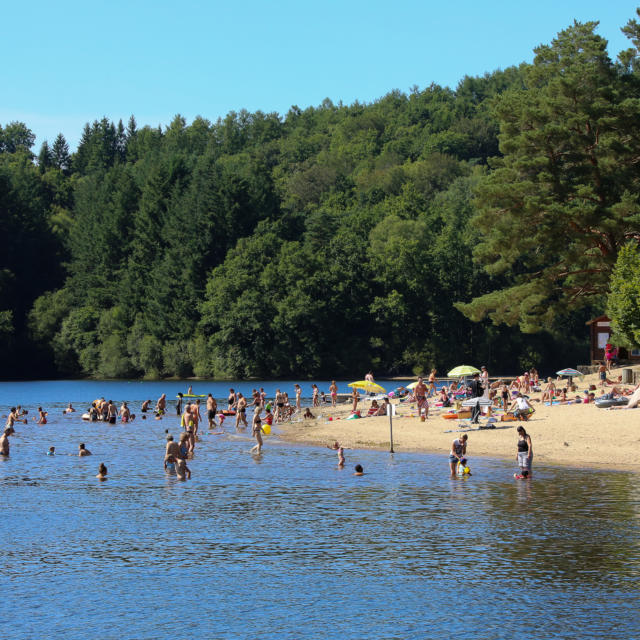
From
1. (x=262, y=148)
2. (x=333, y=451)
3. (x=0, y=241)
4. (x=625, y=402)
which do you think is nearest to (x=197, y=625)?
(x=333, y=451)

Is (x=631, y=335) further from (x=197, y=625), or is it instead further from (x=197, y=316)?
(x=197, y=316)

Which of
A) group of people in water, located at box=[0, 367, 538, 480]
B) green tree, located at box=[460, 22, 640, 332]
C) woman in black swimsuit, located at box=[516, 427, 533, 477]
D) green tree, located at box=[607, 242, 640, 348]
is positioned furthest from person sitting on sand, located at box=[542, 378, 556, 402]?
woman in black swimsuit, located at box=[516, 427, 533, 477]

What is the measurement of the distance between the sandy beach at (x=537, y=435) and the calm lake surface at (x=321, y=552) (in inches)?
102

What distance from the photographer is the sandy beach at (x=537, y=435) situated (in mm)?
34062

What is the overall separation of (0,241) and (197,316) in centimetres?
3095

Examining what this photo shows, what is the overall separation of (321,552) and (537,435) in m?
19.3

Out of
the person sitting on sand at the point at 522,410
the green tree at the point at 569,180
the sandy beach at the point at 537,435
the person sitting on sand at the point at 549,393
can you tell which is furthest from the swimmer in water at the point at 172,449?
the green tree at the point at 569,180

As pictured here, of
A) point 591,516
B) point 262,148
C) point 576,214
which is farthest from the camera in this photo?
point 262,148

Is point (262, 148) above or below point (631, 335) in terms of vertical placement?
above

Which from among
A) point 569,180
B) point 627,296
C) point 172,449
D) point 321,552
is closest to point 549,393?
point 627,296

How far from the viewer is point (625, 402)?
40.8m

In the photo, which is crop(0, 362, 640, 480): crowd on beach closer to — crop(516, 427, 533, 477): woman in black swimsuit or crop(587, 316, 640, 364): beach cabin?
crop(516, 427, 533, 477): woman in black swimsuit

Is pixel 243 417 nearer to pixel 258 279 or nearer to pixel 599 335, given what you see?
pixel 599 335

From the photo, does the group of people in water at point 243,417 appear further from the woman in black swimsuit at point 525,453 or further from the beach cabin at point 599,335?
the beach cabin at point 599,335
